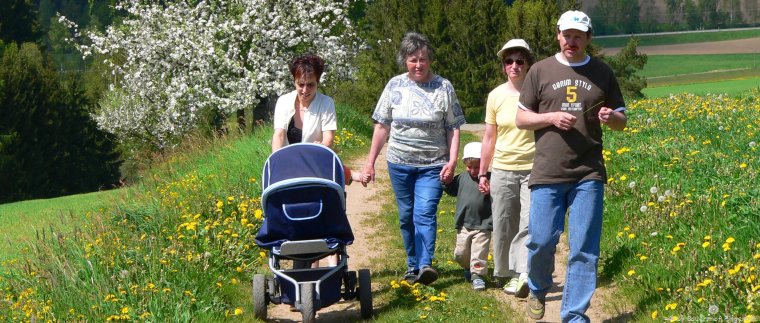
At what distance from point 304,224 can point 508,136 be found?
1.62m

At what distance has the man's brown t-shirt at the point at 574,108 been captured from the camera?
21.1 feet

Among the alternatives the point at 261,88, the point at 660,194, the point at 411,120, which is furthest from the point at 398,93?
the point at 261,88

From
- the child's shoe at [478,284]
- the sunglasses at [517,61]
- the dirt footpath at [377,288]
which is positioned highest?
the sunglasses at [517,61]

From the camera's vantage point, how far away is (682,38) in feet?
340

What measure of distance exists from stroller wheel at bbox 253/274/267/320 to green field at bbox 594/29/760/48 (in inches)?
3662

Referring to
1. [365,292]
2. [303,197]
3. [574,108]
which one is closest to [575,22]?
[574,108]

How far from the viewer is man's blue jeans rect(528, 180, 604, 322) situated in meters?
6.46

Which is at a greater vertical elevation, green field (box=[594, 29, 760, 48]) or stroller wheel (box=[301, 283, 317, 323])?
green field (box=[594, 29, 760, 48])

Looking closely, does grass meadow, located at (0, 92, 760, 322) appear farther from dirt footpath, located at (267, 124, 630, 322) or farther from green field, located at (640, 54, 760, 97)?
green field, located at (640, 54, 760, 97)

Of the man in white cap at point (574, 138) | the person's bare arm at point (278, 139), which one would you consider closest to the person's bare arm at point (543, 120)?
the man in white cap at point (574, 138)

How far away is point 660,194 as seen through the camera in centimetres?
907

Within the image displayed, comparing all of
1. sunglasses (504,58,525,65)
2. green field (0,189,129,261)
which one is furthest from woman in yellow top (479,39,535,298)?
green field (0,189,129,261)

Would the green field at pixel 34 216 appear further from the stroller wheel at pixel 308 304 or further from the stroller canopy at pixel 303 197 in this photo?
the stroller wheel at pixel 308 304

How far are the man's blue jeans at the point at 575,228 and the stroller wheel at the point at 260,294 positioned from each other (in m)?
1.85
